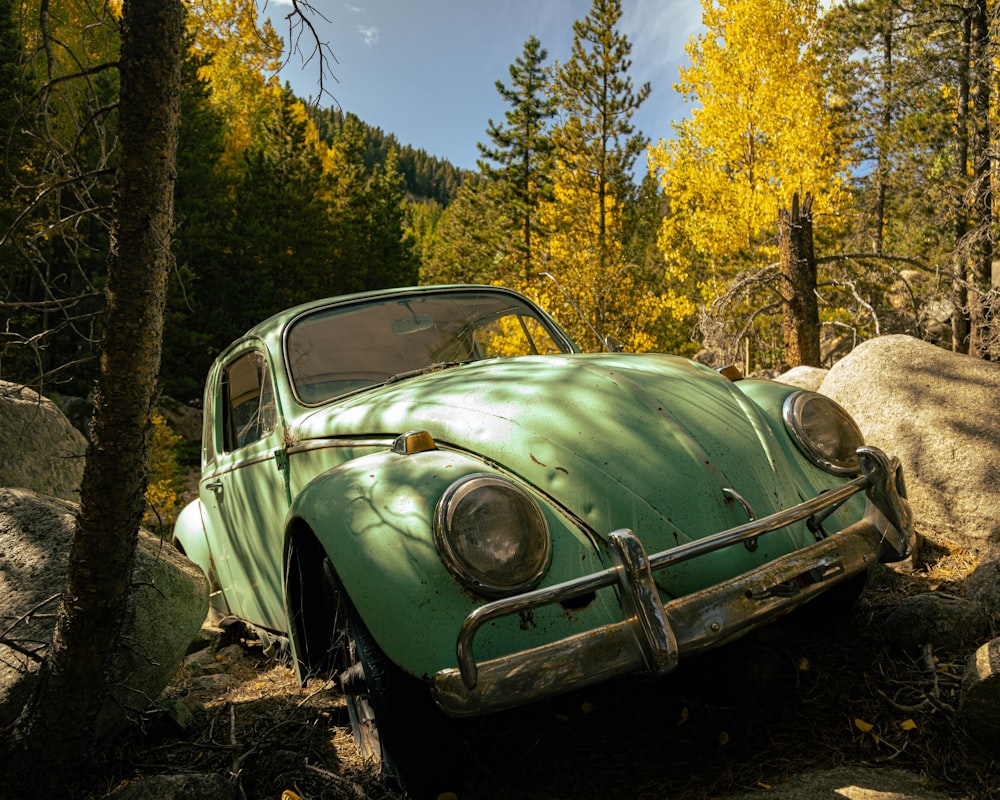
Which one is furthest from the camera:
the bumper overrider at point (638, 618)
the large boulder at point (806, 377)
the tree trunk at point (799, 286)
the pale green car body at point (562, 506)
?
the tree trunk at point (799, 286)

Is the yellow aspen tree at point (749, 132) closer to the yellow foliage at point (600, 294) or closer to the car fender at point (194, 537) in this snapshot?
the yellow foliage at point (600, 294)

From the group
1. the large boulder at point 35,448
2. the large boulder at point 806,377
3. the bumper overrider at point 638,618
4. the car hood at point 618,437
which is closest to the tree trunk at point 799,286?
the large boulder at point 806,377

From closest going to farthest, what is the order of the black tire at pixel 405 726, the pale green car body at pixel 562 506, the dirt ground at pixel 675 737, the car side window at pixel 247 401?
the pale green car body at pixel 562 506 → the black tire at pixel 405 726 → the dirt ground at pixel 675 737 → the car side window at pixel 247 401

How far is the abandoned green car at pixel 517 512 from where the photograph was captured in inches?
83.0

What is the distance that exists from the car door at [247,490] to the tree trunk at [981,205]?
969 cm

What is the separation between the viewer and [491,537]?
221 centimetres

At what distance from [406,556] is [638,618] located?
0.68 meters

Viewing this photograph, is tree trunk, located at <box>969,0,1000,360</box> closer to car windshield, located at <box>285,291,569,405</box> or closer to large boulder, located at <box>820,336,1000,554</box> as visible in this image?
large boulder, located at <box>820,336,1000,554</box>

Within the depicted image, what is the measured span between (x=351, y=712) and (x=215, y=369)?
2.55m

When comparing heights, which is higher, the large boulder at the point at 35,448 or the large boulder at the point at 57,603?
the large boulder at the point at 35,448

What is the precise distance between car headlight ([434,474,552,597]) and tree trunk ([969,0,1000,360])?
32.9ft

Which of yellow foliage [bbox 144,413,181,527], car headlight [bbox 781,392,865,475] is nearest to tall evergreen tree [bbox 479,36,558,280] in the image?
yellow foliage [bbox 144,413,181,527]

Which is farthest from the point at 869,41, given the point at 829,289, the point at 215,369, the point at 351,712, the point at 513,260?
the point at 351,712

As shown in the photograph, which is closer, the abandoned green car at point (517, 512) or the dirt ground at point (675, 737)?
the abandoned green car at point (517, 512)
